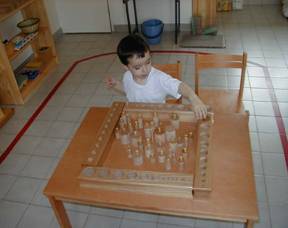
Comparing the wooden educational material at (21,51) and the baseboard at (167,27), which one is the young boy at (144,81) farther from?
the baseboard at (167,27)

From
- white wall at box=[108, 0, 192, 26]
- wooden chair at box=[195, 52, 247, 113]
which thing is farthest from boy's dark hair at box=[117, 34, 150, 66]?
white wall at box=[108, 0, 192, 26]

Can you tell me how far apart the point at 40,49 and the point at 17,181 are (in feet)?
6.40

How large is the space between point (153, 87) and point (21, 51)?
1.96 meters

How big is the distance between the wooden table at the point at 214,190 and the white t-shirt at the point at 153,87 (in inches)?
12.3

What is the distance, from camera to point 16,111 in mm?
2943

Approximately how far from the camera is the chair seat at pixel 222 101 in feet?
6.57

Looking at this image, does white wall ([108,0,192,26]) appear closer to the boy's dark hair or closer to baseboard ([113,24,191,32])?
baseboard ([113,24,191,32])

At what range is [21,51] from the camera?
3066 millimetres

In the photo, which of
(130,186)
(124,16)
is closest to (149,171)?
(130,186)

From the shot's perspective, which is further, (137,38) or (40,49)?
(40,49)

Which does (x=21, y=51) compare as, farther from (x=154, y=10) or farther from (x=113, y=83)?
(x=154, y=10)

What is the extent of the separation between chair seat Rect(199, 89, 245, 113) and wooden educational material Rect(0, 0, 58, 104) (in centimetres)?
183

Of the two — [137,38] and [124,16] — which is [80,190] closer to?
[137,38]

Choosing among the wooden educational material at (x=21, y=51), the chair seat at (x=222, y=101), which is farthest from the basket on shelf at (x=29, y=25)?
the chair seat at (x=222, y=101)
